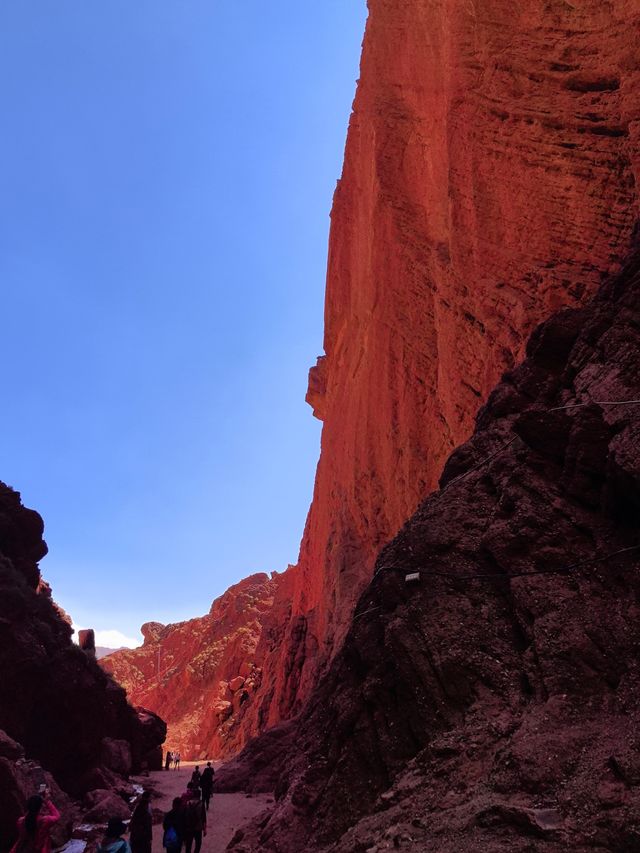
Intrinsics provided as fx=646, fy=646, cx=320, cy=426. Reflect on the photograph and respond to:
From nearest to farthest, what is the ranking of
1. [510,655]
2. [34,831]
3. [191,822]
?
[34,831] → [510,655] → [191,822]

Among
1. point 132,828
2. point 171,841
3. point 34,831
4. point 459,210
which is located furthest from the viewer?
point 459,210

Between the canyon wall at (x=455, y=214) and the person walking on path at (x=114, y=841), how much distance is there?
11.2 m

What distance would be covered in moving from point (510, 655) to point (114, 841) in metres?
4.16

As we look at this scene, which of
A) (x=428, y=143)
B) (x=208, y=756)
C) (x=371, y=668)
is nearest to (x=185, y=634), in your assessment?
(x=208, y=756)

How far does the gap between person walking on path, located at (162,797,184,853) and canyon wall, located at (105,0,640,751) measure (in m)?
9.98

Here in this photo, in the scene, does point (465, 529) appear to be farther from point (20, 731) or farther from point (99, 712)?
point (99, 712)

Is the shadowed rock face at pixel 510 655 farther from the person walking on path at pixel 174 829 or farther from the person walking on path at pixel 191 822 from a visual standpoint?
the person walking on path at pixel 191 822

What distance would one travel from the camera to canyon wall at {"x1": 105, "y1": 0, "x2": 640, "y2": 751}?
13.9 meters

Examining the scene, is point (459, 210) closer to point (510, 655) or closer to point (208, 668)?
point (510, 655)

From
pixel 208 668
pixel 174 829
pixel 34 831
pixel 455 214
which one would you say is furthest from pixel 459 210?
pixel 208 668

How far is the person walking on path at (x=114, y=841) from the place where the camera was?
17.8 ft

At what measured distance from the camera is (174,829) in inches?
347

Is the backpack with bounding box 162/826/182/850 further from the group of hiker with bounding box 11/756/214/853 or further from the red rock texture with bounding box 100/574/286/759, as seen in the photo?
the red rock texture with bounding box 100/574/286/759

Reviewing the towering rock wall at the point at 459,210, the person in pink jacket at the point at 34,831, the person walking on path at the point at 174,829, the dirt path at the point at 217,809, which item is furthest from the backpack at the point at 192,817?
the towering rock wall at the point at 459,210
